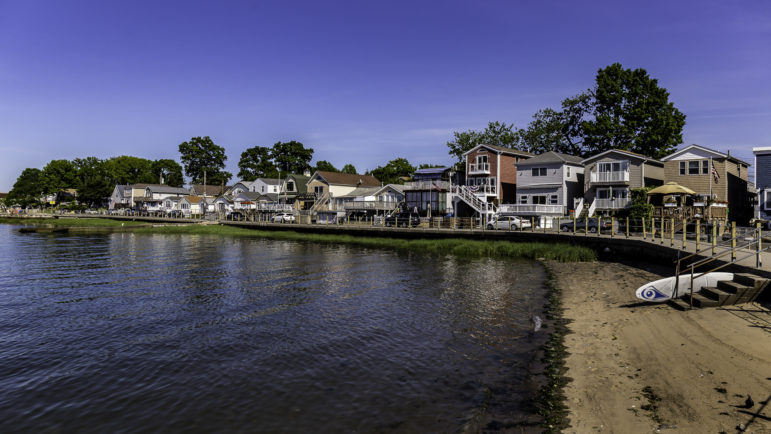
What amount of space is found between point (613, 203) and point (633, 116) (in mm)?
21357

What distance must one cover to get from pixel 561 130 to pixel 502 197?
954 inches

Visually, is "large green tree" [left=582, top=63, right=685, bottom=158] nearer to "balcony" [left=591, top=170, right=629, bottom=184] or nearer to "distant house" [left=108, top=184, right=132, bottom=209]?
"balcony" [left=591, top=170, right=629, bottom=184]

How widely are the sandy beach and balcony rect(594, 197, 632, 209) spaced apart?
3690 cm

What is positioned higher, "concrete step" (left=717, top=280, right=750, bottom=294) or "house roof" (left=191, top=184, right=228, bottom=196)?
"house roof" (left=191, top=184, right=228, bottom=196)

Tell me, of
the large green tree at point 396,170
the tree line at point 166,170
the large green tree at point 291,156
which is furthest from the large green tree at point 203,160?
the large green tree at point 396,170

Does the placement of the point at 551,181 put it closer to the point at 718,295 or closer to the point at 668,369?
the point at 718,295

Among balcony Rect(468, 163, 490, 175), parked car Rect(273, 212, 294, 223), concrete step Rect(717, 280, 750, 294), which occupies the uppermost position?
balcony Rect(468, 163, 490, 175)

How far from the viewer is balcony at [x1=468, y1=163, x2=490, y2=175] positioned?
6144 centimetres

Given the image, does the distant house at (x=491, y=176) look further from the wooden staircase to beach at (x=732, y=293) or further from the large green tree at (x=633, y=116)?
the wooden staircase to beach at (x=732, y=293)

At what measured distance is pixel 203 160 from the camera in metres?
151

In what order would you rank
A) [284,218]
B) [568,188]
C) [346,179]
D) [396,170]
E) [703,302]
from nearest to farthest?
[703,302]
[568,188]
[284,218]
[346,179]
[396,170]

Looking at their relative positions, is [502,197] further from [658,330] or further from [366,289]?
[658,330]

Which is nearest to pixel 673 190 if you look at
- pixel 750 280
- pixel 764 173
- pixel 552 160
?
pixel 552 160

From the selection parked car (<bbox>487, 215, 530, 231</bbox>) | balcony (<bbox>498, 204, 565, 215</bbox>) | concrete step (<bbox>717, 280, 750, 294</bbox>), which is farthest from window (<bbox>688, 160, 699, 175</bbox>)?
concrete step (<bbox>717, 280, 750, 294</bbox>)
